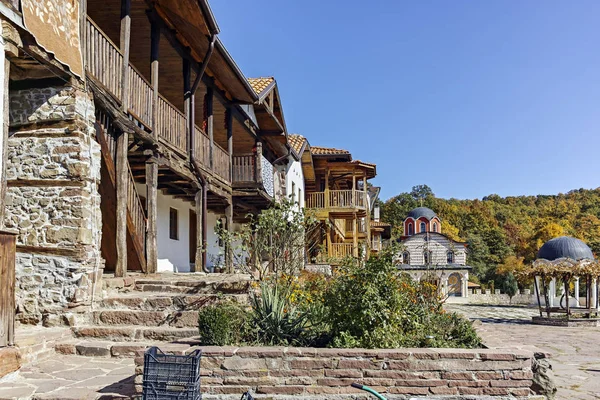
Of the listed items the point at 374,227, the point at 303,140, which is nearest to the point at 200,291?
the point at 303,140

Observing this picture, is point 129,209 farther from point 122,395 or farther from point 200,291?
point 122,395

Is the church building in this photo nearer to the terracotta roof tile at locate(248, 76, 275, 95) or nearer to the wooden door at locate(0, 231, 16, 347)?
the terracotta roof tile at locate(248, 76, 275, 95)

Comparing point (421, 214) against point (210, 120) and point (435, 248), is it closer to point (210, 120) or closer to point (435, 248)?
point (435, 248)

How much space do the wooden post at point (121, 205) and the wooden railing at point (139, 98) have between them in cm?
77

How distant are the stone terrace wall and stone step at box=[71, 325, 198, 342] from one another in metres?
1.96

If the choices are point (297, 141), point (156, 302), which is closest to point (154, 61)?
point (156, 302)

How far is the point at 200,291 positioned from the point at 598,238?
50063 millimetres

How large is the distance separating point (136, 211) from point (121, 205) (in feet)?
2.24

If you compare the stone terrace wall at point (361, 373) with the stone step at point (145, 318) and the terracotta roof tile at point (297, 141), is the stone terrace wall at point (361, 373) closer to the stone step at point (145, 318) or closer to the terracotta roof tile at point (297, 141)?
the stone step at point (145, 318)

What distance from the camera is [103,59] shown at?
827cm

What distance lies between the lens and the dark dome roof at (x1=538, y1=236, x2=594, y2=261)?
74.7 feet

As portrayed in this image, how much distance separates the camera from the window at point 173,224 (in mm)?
14492

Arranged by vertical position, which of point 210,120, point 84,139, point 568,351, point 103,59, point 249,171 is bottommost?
point 568,351

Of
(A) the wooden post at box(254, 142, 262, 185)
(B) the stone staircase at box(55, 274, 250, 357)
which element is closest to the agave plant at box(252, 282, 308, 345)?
(B) the stone staircase at box(55, 274, 250, 357)
